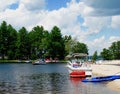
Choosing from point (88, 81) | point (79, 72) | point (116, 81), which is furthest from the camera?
point (79, 72)

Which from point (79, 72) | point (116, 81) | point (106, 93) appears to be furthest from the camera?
point (79, 72)

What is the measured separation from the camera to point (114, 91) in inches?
2004

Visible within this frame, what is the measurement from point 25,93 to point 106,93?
11362mm

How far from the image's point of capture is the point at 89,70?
81.1 meters

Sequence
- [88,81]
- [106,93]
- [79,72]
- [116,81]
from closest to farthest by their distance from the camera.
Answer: [106,93]
[116,81]
[88,81]
[79,72]

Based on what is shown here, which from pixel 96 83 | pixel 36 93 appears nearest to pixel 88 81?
pixel 96 83

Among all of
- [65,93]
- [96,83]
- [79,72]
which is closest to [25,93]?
[65,93]

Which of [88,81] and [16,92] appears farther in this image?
[88,81]

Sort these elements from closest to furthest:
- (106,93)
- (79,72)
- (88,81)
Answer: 1. (106,93)
2. (88,81)
3. (79,72)

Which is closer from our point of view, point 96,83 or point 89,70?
point 96,83

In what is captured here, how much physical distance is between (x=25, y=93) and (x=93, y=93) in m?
9.58

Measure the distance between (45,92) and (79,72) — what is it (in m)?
27.3

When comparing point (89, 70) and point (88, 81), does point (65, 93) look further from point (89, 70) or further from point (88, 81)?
point (89, 70)

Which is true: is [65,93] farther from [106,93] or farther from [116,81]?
[116,81]
